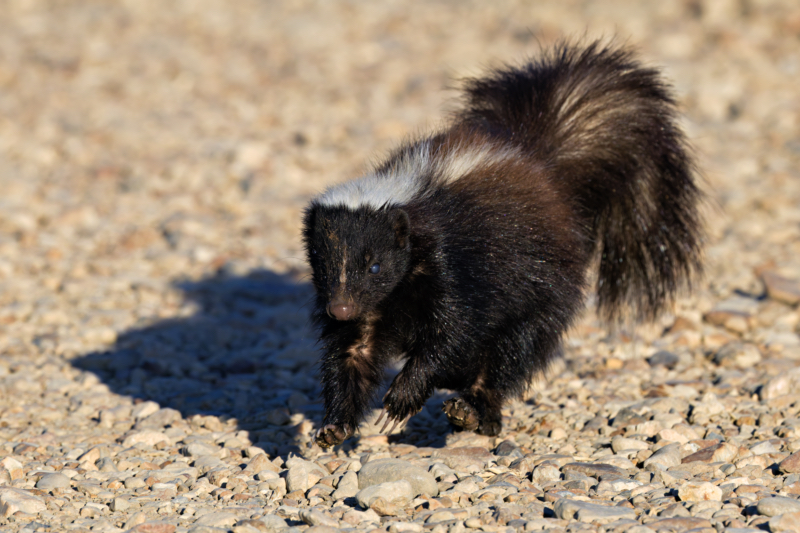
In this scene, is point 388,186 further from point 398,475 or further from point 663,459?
point 663,459

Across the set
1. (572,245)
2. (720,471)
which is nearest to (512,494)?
(720,471)

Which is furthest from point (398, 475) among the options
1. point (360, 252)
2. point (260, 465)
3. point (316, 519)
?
point (360, 252)

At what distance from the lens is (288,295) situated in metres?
9.27

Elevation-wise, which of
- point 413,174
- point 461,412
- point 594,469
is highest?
point 413,174

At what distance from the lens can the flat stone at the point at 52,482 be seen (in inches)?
201

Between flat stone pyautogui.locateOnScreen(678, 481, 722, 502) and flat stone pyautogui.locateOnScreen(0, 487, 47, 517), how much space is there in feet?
10.7

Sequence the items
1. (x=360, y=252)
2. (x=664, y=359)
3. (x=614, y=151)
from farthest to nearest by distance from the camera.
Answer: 1. (x=664, y=359)
2. (x=614, y=151)
3. (x=360, y=252)

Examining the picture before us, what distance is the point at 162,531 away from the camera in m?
4.50

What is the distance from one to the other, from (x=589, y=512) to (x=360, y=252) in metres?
1.95

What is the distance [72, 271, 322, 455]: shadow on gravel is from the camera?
22.2 feet

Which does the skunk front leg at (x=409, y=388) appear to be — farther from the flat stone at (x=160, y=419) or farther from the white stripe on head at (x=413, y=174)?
the flat stone at (x=160, y=419)

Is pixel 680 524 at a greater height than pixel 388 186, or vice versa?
pixel 388 186

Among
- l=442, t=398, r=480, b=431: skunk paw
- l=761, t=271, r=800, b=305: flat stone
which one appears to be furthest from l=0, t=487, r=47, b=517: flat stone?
l=761, t=271, r=800, b=305: flat stone

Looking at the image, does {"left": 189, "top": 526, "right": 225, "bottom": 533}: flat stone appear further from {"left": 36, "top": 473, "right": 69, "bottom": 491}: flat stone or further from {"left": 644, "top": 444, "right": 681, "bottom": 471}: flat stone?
{"left": 644, "top": 444, "right": 681, "bottom": 471}: flat stone
